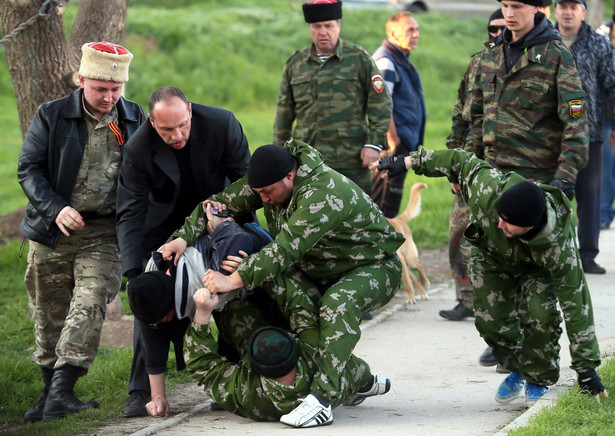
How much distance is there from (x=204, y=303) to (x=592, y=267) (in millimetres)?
4858

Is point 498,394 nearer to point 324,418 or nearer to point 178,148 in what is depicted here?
point 324,418

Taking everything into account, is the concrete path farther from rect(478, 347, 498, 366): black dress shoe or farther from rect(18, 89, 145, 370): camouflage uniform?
rect(18, 89, 145, 370): camouflage uniform

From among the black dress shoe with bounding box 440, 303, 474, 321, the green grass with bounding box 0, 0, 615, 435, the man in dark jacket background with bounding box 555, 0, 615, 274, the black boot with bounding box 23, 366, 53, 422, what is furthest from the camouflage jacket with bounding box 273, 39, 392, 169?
the green grass with bounding box 0, 0, 615, 435

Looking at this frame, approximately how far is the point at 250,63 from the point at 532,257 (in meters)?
18.2

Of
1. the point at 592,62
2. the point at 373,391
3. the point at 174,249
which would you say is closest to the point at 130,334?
the point at 174,249

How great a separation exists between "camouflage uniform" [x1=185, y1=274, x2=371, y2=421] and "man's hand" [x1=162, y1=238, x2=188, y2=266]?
402 millimetres

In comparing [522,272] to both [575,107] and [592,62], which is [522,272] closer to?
[575,107]

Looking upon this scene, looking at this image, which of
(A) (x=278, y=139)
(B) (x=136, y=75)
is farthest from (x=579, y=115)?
(B) (x=136, y=75)

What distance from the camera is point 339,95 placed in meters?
8.26

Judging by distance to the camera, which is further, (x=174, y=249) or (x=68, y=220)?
(x=68, y=220)

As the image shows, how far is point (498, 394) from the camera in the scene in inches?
224

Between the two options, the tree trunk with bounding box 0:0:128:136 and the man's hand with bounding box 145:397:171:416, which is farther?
the tree trunk with bounding box 0:0:128:136

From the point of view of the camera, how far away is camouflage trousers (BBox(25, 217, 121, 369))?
6203 mm

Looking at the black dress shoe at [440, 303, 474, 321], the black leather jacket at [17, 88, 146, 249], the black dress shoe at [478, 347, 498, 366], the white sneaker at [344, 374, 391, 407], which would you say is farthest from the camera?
the black dress shoe at [440, 303, 474, 321]
